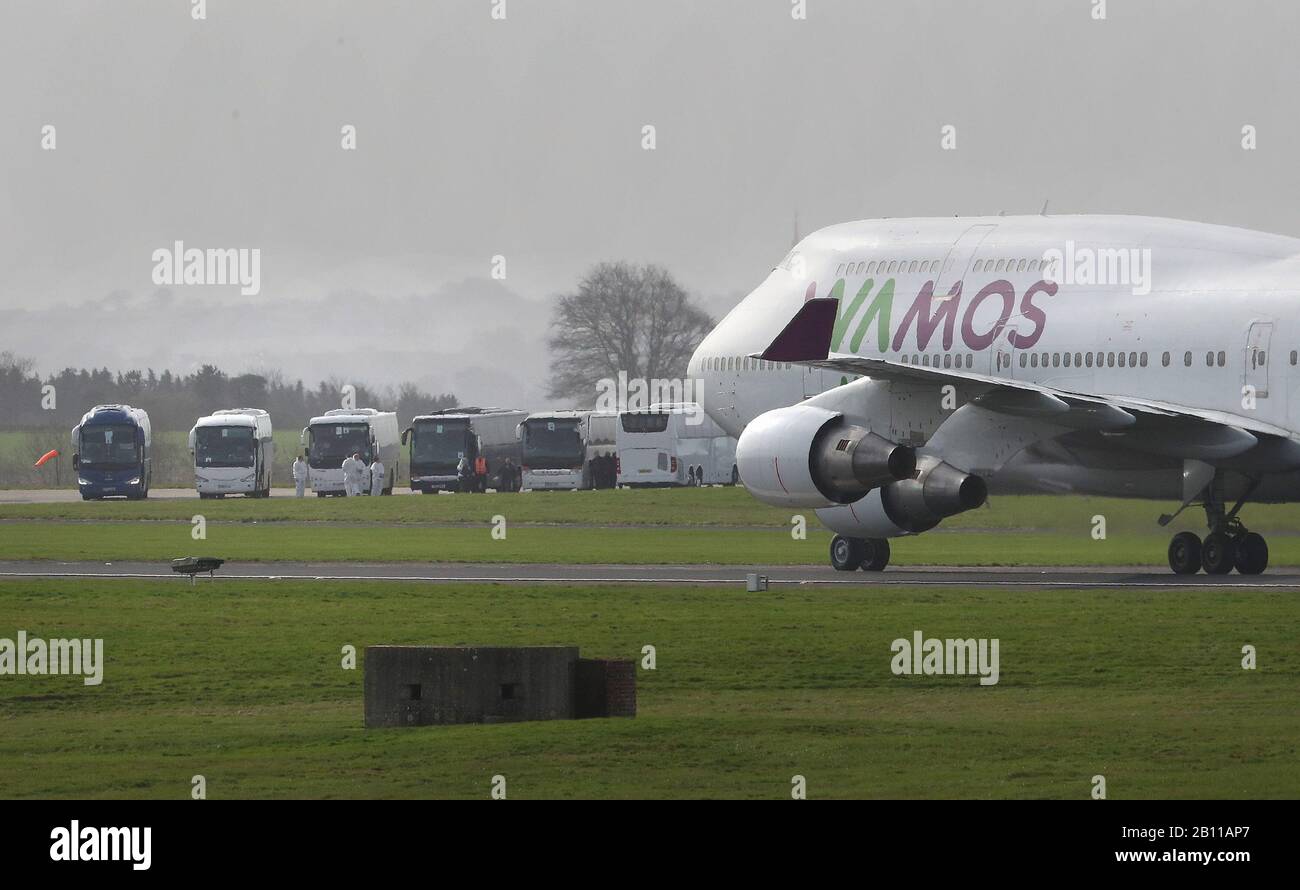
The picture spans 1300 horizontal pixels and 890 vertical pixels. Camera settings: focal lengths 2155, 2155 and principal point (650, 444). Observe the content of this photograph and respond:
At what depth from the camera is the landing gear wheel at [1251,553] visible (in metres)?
37.8

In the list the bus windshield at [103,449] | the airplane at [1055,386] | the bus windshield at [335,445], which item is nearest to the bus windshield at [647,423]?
the bus windshield at [335,445]

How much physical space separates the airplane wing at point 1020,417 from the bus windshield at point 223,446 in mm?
61617

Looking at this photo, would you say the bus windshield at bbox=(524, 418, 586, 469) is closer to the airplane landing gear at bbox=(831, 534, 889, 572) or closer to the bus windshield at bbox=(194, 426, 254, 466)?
the bus windshield at bbox=(194, 426, 254, 466)

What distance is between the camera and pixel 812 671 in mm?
24859

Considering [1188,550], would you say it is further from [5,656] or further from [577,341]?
[577,341]

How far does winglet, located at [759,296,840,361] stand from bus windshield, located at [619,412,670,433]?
64.3 meters

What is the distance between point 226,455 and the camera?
9444 centimetres

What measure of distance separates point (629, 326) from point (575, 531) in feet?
370

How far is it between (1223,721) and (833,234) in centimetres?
2665

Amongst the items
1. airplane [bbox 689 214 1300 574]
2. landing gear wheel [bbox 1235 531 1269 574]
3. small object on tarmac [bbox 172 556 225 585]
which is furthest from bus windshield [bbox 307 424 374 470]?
landing gear wheel [bbox 1235 531 1269 574]

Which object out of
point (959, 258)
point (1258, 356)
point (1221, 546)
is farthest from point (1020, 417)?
point (959, 258)

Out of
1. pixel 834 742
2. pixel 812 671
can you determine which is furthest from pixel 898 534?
pixel 834 742
